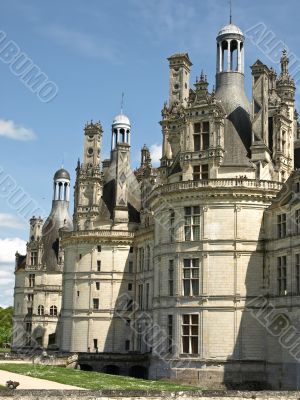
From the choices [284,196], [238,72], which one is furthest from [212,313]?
[238,72]

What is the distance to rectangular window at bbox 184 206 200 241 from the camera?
42031 mm

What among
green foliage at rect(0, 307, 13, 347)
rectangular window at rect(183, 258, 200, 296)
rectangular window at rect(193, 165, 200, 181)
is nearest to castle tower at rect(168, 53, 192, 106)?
rectangular window at rect(193, 165, 200, 181)

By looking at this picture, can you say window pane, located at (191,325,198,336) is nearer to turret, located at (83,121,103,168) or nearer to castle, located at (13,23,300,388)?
castle, located at (13,23,300,388)

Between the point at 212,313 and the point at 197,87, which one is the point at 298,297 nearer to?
the point at 212,313

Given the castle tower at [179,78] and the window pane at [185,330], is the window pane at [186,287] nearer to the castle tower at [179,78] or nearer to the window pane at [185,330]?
the window pane at [185,330]

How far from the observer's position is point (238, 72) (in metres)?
46.9

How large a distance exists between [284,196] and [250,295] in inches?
243

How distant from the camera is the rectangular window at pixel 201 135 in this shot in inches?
1705

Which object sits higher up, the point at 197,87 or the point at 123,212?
the point at 197,87

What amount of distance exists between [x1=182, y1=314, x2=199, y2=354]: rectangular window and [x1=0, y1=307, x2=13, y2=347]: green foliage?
3070 inches

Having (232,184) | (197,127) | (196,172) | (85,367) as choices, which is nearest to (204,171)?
(196,172)

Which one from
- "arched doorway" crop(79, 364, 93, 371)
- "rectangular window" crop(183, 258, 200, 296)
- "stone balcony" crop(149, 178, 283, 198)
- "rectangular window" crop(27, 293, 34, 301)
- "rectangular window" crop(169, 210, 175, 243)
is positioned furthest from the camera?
"rectangular window" crop(27, 293, 34, 301)

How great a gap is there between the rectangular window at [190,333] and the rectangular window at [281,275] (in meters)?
5.35

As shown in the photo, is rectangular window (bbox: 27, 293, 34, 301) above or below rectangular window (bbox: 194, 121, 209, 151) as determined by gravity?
below
